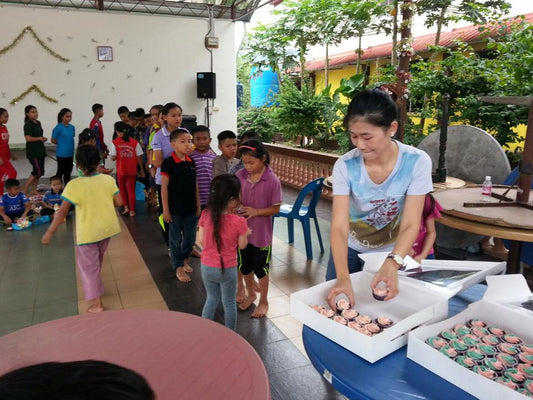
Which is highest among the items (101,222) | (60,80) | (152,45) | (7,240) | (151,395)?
(152,45)

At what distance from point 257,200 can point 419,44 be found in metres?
8.88

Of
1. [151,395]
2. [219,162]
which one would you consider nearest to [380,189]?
[151,395]

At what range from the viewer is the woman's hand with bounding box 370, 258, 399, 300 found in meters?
1.42

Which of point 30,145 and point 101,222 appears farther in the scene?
point 30,145

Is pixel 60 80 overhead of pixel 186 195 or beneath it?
overhead

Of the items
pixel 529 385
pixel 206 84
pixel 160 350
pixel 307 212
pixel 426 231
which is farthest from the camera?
pixel 206 84

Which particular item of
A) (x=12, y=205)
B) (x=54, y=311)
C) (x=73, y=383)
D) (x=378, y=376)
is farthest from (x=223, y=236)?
(x=12, y=205)

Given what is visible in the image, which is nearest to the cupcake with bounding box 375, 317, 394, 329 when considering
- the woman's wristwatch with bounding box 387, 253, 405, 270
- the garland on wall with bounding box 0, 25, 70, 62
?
the woman's wristwatch with bounding box 387, 253, 405, 270

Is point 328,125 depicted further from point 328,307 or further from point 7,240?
point 328,307

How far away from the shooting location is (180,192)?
11.9ft

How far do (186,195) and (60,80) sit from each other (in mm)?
6662

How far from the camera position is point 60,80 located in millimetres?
8562

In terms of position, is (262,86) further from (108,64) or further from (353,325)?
(353,325)

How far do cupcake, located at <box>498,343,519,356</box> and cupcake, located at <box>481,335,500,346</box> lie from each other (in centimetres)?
2
